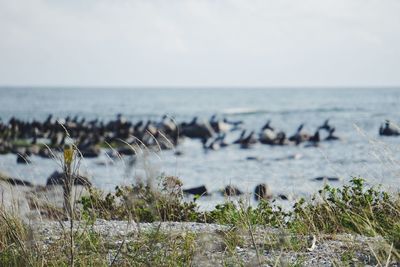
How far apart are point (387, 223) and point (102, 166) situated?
15.5 m

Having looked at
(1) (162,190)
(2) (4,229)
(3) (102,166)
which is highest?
(1) (162,190)

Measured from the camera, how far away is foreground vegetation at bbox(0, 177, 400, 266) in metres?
4.97

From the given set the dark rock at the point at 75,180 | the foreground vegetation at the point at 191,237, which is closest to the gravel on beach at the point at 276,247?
the foreground vegetation at the point at 191,237

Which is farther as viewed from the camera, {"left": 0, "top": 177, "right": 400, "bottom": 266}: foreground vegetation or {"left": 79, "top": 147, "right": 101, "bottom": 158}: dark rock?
{"left": 79, "top": 147, "right": 101, "bottom": 158}: dark rock

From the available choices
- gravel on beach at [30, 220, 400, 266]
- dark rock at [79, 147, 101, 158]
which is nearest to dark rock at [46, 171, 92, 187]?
gravel on beach at [30, 220, 400, 266]

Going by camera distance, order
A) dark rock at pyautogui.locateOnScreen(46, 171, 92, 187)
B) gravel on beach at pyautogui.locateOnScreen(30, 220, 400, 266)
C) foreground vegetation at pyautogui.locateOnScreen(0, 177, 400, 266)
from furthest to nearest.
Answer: dark rock at pyautogui.locateOnScreen(46, 171, 92, 187) → gravel on beach at pyautogui.locateOnScreen(30, 220, 400, 266) → foreground vegetation at pyautogui.locateOnScreen(0, 177, 400, 266)

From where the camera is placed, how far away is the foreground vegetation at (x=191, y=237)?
4.97 m

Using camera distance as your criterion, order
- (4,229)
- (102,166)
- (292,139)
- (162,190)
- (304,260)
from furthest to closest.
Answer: (292,139)
(102,166)
(162,190)
(4,229)
(304,260)

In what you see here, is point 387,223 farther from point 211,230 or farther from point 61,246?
point 61,246

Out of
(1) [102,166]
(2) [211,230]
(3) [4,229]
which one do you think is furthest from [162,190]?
(1) [102,166]

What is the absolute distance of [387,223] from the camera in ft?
21.1

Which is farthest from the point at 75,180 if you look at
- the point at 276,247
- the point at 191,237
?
the point at 276,247

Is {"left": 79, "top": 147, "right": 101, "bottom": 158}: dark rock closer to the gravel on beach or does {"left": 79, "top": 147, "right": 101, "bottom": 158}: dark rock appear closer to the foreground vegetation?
the foreground vegetation

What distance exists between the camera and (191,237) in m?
5.55
